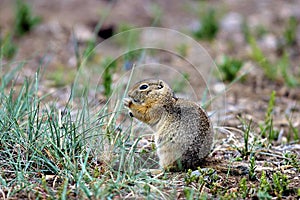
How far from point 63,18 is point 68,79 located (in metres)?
2.29

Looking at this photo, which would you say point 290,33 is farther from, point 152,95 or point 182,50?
point 152,95

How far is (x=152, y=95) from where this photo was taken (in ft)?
12.8

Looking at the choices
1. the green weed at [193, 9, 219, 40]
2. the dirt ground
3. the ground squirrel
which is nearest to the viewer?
the ground squirrel

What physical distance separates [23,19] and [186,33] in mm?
2510

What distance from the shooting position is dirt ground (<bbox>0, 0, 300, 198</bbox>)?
240 inches

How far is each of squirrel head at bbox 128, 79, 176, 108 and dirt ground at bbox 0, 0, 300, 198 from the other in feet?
3.73

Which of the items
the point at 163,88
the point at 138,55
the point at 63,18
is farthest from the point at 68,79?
the point at 163,88

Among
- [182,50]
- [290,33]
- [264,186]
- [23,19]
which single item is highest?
[23,19]

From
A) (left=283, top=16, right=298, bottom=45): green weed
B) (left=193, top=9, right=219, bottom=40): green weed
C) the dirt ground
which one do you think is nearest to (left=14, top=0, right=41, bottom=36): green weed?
the dirt ground

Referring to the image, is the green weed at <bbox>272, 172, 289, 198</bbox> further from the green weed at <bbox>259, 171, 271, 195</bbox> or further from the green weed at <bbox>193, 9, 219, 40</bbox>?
the green weed at <bbox>193, 9, 219, 40</bbox>

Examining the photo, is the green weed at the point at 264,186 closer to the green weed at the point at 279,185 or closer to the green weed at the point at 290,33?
the green weed at the point at 279,185

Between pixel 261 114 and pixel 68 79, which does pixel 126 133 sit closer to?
pixel 261 114

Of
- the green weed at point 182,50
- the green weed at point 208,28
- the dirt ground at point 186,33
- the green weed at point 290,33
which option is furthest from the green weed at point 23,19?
the green weed at point 290,33

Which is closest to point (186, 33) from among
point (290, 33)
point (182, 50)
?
point (182, 50)
